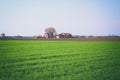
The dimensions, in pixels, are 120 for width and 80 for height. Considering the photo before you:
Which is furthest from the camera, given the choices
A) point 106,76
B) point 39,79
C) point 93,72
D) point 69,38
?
point 69,38

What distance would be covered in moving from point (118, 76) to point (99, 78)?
704 millimetres

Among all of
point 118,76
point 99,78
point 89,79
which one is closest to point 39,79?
point 89,79

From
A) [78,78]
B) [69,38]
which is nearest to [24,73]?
[78,78]

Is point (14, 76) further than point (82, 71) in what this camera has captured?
No

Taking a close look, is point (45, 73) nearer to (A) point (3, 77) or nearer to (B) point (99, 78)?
(A) point (3, 77)

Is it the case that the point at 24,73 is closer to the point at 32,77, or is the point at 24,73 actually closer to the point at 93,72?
the point at 32,77

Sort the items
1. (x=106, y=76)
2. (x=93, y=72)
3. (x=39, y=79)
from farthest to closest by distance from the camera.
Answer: (x=93, y=72) → (x=106, y=76) → (x=39, y=79)

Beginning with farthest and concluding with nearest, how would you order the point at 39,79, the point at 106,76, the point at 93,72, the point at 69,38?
the point at 69,38 → the point at 93,72 → the point at 106,76 → the point at 39,79

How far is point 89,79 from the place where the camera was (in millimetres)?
5375

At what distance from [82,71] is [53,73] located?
3.61ft

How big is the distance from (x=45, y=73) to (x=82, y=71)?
1.35m

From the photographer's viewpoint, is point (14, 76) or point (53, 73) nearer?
point (14, 76)

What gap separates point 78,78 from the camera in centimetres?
540

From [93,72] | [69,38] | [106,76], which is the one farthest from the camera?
[69,38]
